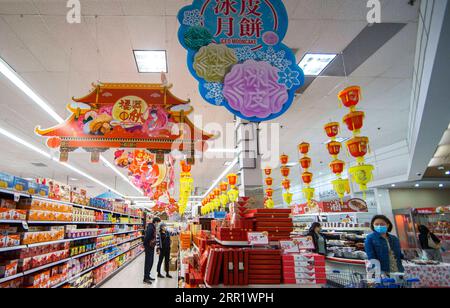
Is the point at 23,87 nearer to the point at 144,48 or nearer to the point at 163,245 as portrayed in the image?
the point at 144,48

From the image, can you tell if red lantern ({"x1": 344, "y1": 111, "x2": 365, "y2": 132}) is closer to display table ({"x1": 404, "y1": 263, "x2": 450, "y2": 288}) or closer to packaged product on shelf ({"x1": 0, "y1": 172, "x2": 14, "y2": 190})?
display table ({"x1": 404, "y1": 263, "x2": 450, "y2": 288})

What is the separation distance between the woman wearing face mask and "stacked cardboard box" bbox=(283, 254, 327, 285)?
1.18m

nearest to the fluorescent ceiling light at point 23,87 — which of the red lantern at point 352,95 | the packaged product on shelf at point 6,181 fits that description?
the packaged product on shelf at point 6,181

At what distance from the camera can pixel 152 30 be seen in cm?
402

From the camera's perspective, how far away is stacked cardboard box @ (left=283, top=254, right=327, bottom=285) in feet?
8.66

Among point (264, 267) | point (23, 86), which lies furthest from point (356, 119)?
point (23, 86)

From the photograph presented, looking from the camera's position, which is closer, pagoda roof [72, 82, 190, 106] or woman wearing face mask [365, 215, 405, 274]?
pagoda roof [72, 82, 190, 106]

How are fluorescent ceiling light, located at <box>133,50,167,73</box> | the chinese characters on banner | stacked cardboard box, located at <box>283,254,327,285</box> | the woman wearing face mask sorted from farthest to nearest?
fluorescent ceiling light, located at <box>133,50,167,73</box>, the woman wearing face mask, stacked cardboard box, located at <box>283,254,327,285</box>, the chinese characters on banner

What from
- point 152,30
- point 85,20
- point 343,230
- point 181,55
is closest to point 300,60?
point 181,55

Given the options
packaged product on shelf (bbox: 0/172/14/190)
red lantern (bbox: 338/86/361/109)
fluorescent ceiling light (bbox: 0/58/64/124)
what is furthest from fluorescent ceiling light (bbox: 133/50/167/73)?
red lantern (bbox: 338/86/361/109)

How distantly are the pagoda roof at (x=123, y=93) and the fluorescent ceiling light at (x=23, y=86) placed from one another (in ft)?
9.61

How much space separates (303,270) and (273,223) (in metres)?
0.63

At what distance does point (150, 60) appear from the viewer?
4734 mm

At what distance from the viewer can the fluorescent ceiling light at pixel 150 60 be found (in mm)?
4520
